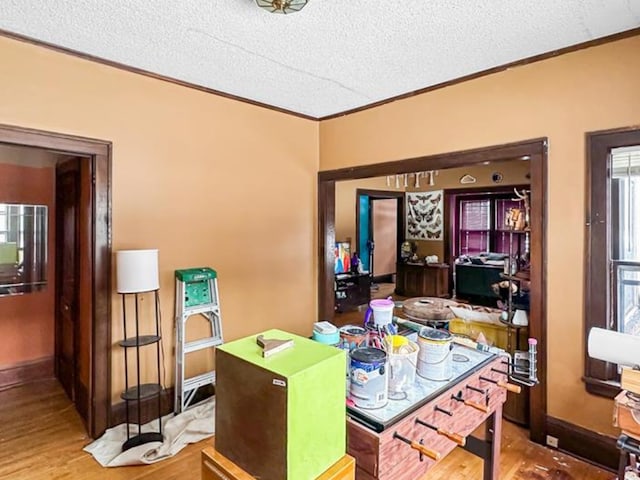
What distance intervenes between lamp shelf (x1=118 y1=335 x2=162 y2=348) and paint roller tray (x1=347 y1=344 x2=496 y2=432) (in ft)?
5.90

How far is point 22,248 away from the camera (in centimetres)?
355

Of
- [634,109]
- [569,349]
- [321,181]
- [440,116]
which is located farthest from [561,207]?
[321,181]

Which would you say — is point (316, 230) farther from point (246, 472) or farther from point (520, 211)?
point (246, 472)

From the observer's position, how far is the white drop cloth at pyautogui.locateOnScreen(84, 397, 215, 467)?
7.73ft

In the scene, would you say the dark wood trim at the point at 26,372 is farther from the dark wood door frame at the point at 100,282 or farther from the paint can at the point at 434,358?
the paint can at the point at 434,358

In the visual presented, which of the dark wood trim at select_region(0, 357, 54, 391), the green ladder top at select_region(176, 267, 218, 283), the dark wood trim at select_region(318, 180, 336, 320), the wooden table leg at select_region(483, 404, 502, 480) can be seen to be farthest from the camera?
the dark wood trim at select_region(318, 180, 336, 320)

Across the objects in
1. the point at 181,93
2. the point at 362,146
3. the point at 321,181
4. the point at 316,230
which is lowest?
the point at 316,230

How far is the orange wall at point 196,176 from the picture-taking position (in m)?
2.42

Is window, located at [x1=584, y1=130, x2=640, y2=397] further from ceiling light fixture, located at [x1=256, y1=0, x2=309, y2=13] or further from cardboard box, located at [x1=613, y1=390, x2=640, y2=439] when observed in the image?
ceiling light fixture, located at [x1=256, y1=0, x2=309, y2=13]

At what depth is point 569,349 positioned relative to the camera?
2402mm

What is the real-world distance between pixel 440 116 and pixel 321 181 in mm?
1438

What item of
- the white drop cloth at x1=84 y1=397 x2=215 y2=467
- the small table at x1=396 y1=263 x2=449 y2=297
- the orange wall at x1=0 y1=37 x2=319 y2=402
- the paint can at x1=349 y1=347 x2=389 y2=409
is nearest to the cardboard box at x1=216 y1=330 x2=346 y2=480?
the paint can at x1=349 y1=347 x2=389 y2=409

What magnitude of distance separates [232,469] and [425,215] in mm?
7259

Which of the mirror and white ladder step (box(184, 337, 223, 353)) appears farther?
the mirror
